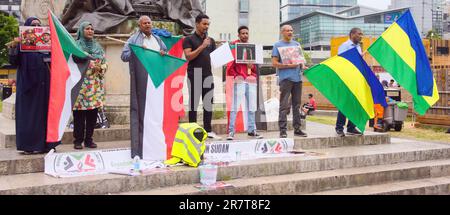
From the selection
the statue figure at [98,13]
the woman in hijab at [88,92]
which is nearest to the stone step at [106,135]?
the woman in hijab at [88,92]

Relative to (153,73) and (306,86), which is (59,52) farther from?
(306,86)

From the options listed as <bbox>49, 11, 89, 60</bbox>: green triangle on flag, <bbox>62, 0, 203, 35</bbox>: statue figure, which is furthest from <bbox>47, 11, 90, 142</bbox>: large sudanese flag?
<bbox>62, 0, 203, 35</bbox>: statue figure

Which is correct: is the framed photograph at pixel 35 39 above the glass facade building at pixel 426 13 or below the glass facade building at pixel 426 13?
below

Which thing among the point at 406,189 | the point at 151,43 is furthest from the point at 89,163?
the point at 406,189

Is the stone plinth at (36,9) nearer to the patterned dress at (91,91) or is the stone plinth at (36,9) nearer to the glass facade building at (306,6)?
the patterned dress at (91,91)

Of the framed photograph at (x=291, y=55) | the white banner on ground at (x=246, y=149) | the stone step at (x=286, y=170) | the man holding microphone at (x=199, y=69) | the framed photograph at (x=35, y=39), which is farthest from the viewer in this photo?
the framed photograph at (x=291, y=55)

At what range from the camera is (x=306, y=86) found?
27906 millimetres

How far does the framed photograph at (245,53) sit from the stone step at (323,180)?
7.20 feet

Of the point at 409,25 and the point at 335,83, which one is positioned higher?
the point at 409,25

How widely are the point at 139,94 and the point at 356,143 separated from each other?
4.05 metres

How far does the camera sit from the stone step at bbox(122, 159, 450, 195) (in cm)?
534

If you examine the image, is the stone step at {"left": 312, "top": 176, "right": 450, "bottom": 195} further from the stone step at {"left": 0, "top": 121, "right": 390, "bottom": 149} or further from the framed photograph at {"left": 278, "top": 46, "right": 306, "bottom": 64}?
the framed photograph at {"left": 278, "top": 46, "right": 306, "bottom": 64}

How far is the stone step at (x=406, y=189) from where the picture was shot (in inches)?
230
